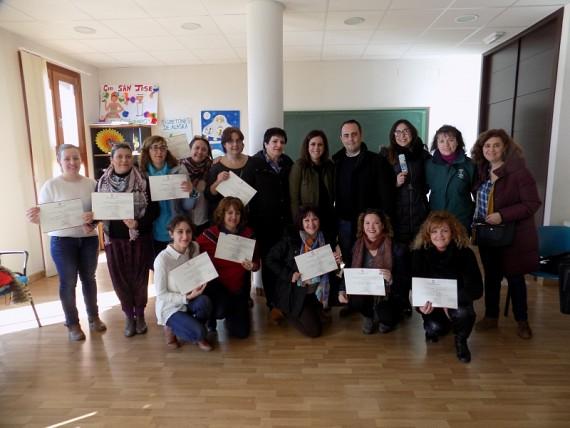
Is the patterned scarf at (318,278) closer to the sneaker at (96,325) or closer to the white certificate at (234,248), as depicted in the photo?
the white certificate at (234,248)

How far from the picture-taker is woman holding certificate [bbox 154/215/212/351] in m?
2.59

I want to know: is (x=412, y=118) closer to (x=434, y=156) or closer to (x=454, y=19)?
(x=454, y=19)

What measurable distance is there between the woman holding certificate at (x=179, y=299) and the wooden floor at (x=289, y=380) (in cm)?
17

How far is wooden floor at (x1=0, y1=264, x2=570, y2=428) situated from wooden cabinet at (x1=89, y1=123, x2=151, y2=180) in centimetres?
337

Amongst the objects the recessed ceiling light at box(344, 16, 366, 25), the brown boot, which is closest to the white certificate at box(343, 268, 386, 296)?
the brown boot

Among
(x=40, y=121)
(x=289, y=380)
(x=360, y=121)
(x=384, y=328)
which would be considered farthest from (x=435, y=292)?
(x=40, y=121)

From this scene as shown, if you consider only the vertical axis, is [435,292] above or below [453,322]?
above

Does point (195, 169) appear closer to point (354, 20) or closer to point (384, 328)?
point (384, 328)

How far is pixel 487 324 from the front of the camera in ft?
9.62

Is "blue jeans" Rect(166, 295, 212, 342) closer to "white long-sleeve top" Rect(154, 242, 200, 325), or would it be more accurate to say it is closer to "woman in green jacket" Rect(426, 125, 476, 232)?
"white long-sleeve top" Rect(154, 242, 200, 325)

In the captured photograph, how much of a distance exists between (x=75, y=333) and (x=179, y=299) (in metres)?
0.97

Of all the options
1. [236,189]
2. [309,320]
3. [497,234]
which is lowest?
[309,320]

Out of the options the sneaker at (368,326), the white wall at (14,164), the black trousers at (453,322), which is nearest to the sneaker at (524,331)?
the black trousers at (453,322)

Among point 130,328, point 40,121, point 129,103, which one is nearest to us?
point 130,328
